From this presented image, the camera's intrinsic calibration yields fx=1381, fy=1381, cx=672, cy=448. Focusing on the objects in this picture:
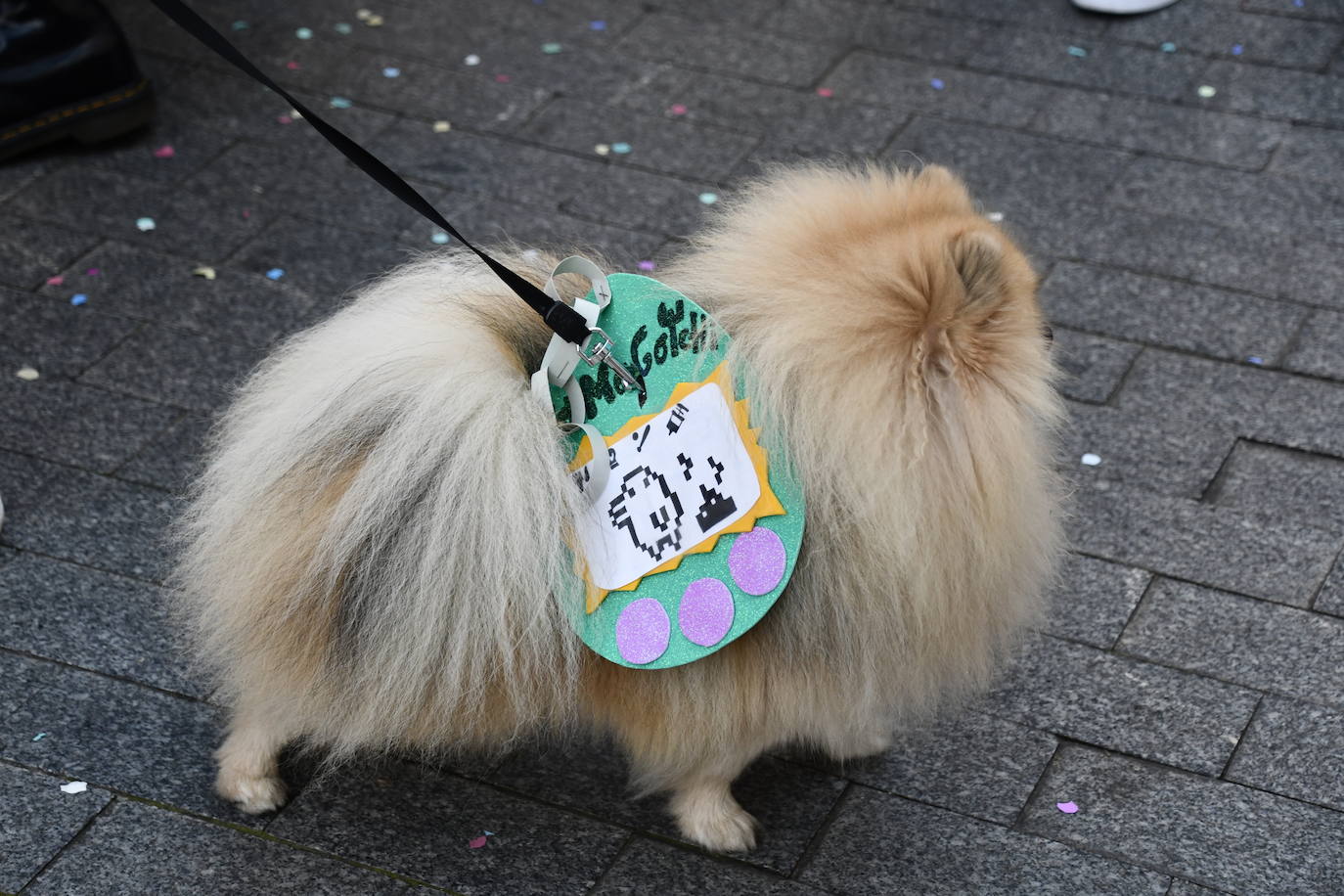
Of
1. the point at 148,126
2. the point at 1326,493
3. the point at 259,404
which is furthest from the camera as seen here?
the point at 148,126

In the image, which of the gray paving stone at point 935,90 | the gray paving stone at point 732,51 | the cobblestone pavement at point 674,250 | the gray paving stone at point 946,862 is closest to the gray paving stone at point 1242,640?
the cobblestone pavement at point 674,250

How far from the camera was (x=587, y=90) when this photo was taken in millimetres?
4164

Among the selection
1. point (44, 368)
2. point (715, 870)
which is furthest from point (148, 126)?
point (715, 870)

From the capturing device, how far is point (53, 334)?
3193mm

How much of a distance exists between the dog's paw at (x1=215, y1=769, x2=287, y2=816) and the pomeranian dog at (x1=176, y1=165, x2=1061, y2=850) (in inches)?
9.4

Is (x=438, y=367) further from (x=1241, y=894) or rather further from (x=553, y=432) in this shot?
(x=1241, y=894)

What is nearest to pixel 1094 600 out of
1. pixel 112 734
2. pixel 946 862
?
pixel 946 862

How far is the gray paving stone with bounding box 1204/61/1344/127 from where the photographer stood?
3996 millimetres

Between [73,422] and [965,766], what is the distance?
1976 millimetres

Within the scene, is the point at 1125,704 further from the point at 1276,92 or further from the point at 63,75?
the point at 63,75

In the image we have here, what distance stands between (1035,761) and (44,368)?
2269mm

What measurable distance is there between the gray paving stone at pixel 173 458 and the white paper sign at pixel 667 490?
124 centimetres

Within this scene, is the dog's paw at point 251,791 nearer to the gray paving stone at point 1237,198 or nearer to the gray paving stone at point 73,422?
the gray paving stone at point 73,422

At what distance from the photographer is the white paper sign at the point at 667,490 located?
1809 millimetres
